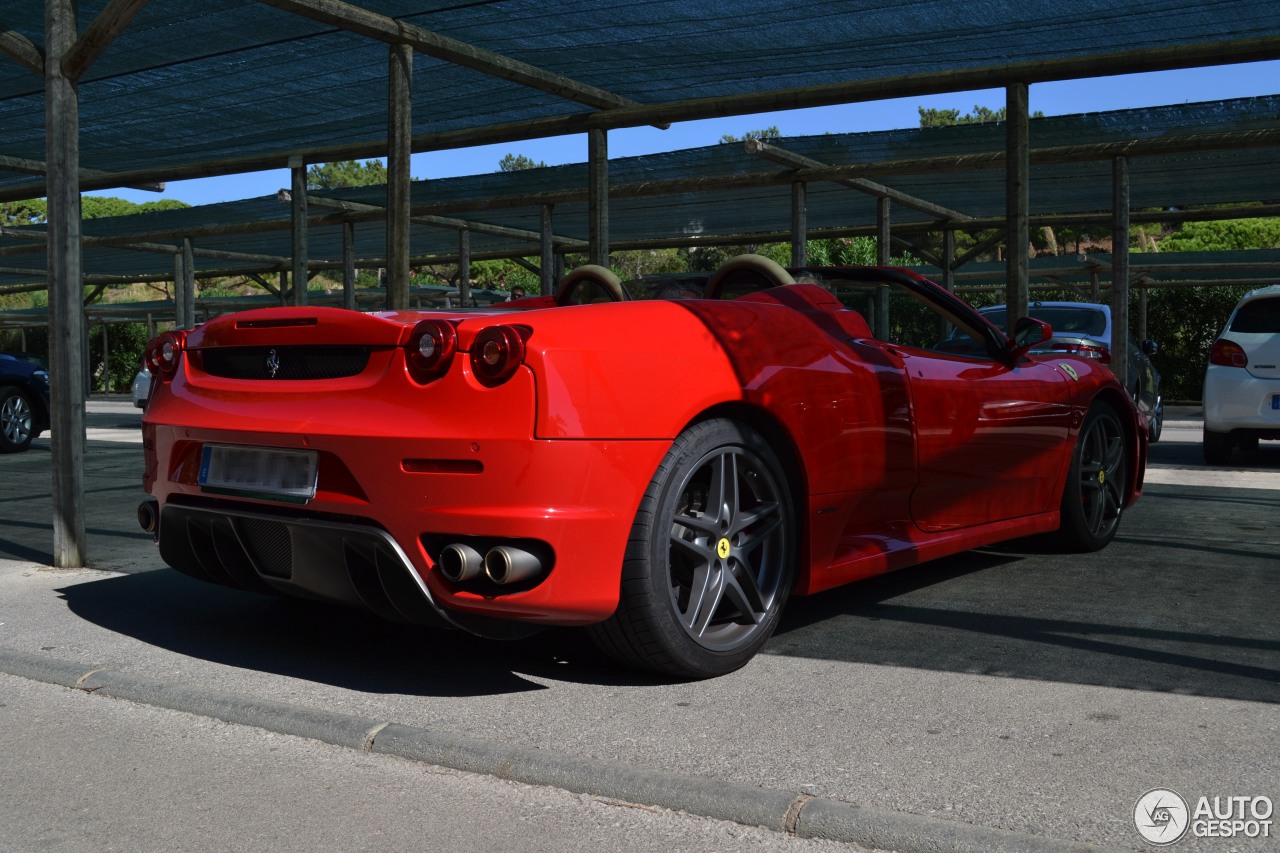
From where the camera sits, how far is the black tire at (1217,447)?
453 inches

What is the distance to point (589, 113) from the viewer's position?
11.0 m

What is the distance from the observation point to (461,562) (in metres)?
3.48

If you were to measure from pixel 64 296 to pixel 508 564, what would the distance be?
3624 millimetres

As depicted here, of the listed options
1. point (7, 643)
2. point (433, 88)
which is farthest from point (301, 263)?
point (7, 643)

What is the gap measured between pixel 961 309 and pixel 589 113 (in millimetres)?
6132

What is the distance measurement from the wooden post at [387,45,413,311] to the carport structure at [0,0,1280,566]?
0.02 metres

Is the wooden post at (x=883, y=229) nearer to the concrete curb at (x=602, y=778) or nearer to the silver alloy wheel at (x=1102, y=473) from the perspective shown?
the silver alloy wheel at (x=1102, y=473)

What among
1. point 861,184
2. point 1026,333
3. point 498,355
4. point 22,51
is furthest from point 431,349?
point 861,184

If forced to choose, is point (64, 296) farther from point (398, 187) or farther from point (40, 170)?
point (40, 170)

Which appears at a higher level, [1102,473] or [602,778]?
[1102,473]

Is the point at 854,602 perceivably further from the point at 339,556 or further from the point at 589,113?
the point at 589,113

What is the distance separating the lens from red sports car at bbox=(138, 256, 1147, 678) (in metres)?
3.52

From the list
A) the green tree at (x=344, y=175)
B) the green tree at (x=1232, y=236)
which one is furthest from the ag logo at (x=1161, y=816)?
the green tree at (x=344, y=175)

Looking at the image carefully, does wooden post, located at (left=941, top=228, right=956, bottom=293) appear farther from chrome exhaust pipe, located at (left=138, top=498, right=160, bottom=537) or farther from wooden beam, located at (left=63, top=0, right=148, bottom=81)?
chrome exhaust pipe, located at (left=138, top=498, right=160, bottom=537)
